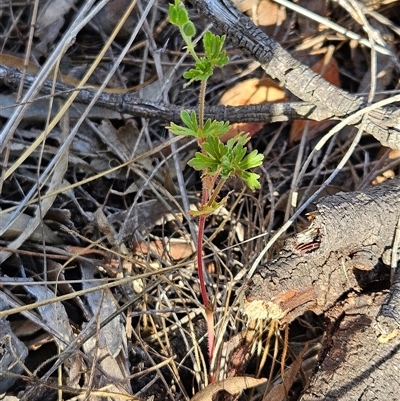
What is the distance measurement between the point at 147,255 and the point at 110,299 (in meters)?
0.18

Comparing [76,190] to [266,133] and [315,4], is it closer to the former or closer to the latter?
[266,133]

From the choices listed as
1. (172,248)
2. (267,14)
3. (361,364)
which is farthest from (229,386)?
(267,14)

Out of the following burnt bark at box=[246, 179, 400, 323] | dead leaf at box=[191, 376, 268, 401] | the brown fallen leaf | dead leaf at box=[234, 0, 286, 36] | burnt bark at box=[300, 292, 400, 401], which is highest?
dead leaf at box=[234, 0, 286, 36]

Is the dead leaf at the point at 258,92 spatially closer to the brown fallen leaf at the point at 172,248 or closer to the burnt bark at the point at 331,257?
the brown fallen leaf at the point at 172,248

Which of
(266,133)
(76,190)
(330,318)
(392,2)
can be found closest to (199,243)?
(330,318)

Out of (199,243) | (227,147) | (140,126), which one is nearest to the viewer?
(227,147)

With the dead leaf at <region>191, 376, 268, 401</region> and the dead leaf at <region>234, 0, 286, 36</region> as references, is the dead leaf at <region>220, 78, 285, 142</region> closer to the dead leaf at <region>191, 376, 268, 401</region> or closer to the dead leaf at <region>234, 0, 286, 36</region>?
the dead leaf at <region>234, 0, 286, 36</region>

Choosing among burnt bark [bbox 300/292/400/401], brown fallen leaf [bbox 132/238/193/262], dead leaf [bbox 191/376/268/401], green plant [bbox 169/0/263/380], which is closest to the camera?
green plant [bbox 169/0/263/380]

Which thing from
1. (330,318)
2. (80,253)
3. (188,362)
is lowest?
(188,362)

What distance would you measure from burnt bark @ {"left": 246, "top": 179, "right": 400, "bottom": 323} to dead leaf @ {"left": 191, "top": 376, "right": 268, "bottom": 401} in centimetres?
18

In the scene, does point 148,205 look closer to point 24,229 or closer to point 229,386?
point 24,229

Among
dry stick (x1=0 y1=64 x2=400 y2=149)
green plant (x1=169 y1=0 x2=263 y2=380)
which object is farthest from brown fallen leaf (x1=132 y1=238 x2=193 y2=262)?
green plant (x1=169 y1=0 x2=263 y2=380)

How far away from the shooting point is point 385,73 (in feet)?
6.88

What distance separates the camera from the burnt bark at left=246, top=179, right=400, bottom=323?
1.38 meters
